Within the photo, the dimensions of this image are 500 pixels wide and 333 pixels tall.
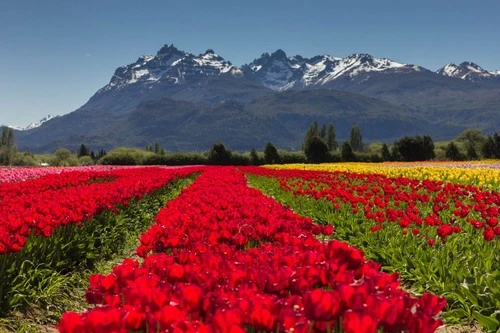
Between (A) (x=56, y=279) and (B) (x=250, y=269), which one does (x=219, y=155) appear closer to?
(A) (x=56, y=279)

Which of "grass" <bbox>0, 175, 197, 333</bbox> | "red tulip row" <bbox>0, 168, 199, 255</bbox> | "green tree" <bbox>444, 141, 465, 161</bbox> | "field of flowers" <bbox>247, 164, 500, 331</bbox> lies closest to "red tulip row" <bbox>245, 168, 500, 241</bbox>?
"field of flowers" <bbox>247, 164, 500, 331</bbox>

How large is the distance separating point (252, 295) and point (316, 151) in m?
84.1

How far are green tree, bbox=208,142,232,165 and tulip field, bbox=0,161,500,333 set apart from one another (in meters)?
72.7

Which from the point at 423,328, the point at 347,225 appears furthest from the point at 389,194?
the point at 423,328

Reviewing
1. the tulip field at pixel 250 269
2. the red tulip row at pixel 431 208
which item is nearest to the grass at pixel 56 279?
the tulip field at pixel 250 269

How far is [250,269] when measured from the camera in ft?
13.3

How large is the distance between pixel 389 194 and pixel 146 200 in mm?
7464

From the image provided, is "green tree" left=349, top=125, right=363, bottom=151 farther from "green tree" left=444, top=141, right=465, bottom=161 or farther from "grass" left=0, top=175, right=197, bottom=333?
"grass" left=0, top=175, right=197, bottom=333

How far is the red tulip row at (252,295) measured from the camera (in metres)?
2.77

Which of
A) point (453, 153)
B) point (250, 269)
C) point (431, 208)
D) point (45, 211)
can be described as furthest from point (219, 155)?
point (250, 269)

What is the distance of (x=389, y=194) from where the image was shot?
14.7m

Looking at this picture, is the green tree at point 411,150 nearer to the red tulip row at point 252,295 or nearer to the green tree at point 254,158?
the green tree at point 254,158

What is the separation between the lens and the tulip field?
2898 mm

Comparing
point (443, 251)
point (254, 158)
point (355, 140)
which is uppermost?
point (355, 140)
